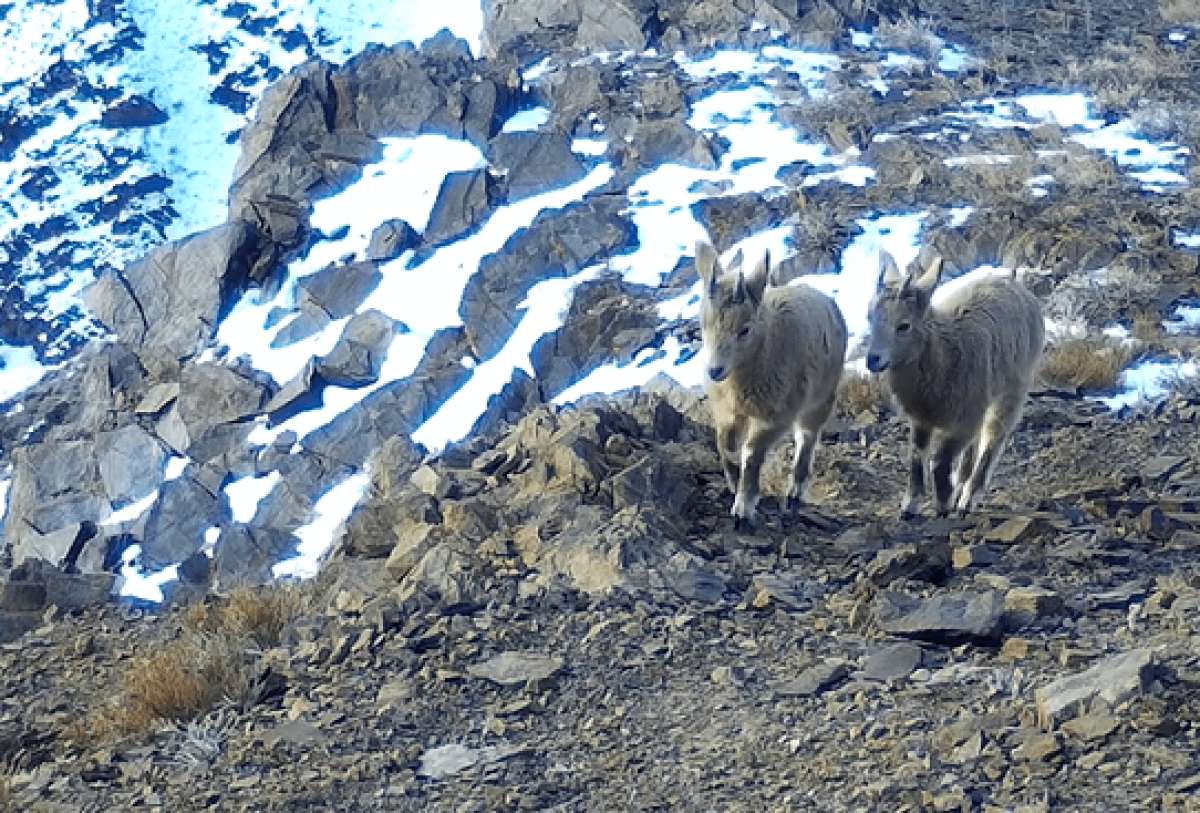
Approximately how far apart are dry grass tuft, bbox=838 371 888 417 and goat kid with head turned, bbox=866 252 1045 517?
258cm

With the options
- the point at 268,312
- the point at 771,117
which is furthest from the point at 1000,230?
the point at 268,312

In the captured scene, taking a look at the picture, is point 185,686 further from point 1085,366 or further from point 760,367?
point 1085,366

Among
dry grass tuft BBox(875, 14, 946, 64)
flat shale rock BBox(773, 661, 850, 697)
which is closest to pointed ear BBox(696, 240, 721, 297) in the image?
flat shale rock BBox(773, 661, 850, 697)

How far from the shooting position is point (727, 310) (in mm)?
8164

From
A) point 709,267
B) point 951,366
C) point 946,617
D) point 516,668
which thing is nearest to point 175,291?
point 709,267

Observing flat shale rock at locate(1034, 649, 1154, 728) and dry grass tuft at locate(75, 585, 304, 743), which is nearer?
flat shale rock at locate(1034, 649, 1154, 728)

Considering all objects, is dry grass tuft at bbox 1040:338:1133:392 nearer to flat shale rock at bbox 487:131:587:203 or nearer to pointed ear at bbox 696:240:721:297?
pointed ear at bbox 696:240:721:297

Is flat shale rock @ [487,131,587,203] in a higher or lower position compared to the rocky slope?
Result: lower

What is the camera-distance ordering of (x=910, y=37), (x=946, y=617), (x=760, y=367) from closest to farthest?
(x=946, y=617), (x=760, y=367), (x=910, y=37)

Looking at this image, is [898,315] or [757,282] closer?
[757,282]

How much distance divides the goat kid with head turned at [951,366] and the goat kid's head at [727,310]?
30.7 inches

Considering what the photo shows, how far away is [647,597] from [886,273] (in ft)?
9.68

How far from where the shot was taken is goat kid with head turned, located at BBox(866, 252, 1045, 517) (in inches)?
340

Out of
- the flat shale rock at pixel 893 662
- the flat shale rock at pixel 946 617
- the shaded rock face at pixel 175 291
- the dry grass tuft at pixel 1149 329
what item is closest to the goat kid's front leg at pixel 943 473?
the flat shale rock at pixel 946 617
